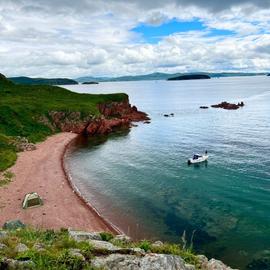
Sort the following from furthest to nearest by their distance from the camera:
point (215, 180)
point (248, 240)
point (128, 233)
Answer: point (215, 180)
point (128, 233)
point (248, 240)

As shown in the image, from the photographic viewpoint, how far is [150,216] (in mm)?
45594

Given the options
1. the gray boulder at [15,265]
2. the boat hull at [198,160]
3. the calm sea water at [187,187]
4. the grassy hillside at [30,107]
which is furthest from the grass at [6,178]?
the gray boulder at [15,265]

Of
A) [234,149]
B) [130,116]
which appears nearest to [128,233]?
[234,149]

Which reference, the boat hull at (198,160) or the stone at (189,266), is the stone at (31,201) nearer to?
the boat hull at (198,160)

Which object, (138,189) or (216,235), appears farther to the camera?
(138,189)

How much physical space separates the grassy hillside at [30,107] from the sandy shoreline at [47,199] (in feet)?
16.6

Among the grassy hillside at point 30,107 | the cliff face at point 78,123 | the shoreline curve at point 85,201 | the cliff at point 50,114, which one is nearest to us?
the shoreline curve at point 85,201

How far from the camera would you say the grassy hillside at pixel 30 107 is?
3505 inches

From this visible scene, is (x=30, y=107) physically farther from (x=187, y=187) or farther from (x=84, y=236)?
(x=84, y=236)

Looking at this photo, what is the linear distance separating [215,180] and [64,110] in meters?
67.8

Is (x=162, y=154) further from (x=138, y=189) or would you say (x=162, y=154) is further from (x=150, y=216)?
(x=150, y=216)

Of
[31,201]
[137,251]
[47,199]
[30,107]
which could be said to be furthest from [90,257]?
[30,107]

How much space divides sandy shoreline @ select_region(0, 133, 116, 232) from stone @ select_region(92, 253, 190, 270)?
23386 millimetres

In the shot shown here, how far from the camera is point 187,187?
55.2 meters
